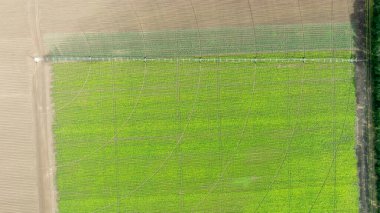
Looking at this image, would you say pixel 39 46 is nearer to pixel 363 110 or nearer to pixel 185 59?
pixel 185 59

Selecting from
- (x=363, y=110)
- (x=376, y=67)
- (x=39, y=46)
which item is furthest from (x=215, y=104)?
(x=39, y=46)

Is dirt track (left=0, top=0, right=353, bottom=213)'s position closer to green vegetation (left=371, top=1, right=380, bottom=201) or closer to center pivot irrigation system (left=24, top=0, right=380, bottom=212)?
center pivot irrigation system (left=24, top=0, right=380, bottom=212)

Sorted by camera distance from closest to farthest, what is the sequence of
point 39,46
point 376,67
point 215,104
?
point 39,46, point 376,67, point 215,104

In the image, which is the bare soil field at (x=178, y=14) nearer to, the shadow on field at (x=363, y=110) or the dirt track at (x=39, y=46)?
the dirt track at (x=39, y=46)

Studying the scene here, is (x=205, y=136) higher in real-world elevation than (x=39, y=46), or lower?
lower

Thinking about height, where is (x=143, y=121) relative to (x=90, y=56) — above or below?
below

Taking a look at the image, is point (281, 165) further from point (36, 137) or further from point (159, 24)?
point (36, 137)

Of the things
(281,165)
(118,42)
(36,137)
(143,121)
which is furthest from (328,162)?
(36,137)
